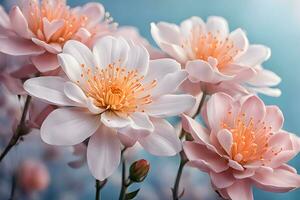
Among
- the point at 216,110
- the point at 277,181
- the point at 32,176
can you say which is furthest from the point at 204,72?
the point at 32,176

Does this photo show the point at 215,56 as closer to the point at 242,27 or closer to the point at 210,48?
the point at 210,48

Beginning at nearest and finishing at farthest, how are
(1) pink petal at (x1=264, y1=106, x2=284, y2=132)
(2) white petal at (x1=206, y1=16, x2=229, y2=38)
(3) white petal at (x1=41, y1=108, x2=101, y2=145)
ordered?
(3) white petal at (x1=41, y1=108, x2=101, y2=145)
(1) pink petal at (x1=264, y1=106, x2=284, y2=132)
(2) white petal at (x1=206, y1=16, x2=229, y2=38)

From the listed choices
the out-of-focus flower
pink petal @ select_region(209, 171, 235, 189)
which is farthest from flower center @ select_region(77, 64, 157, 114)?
the out-of-focus flower

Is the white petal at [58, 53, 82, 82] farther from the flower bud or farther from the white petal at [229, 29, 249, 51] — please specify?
the white petal at [229, 29, 249, 51]

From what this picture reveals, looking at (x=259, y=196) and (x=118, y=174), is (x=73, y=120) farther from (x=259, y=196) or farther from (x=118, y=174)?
(x=259, y=196)

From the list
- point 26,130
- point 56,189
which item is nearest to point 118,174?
point 56,189

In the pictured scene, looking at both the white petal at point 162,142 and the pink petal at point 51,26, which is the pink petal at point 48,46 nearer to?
the pink petal at point 51,26
